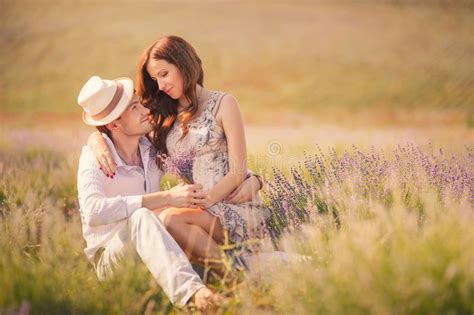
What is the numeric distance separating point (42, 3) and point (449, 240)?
892 inches

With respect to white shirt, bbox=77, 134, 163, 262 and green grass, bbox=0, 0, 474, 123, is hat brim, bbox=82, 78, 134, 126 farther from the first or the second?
green grass, bbox=0, 0, 474, 123

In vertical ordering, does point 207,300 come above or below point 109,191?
below

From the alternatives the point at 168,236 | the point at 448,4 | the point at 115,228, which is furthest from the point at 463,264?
the point at 448,4

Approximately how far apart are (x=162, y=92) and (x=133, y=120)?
0.39 meters

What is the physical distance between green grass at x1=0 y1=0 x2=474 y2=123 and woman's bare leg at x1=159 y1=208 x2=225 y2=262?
1304cm

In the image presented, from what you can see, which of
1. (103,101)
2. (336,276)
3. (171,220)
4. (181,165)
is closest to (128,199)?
(171,220)

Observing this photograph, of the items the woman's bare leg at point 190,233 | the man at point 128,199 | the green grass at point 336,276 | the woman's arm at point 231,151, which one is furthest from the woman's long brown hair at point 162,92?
the green grass at point 336,276

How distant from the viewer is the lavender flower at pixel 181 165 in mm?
3838

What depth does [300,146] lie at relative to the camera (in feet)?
23.9

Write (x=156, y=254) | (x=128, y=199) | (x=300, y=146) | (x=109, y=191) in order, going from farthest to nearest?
1. (x=300, y=146)
2. (x=109, y=191)
3. (x=128, y=199)
4. (x=156, y=254)

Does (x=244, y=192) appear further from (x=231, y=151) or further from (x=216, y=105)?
(x=216, y=105)

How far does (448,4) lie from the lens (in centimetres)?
2298

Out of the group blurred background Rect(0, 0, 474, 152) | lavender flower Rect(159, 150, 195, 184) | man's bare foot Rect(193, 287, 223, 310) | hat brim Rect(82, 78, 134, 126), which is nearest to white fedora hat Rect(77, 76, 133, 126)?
hat brim Rect(82, 78, 134, 126)

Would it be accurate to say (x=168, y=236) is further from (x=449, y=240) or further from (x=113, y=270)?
(x=449, y=240)
